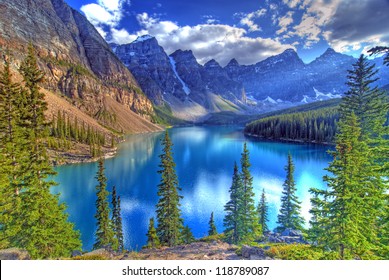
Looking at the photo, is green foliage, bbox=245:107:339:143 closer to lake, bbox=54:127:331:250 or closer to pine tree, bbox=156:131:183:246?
lake, bbox=54:127:331:250

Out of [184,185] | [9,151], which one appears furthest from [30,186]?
[184,185]

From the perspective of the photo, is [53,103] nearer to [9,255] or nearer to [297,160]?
[297,160]

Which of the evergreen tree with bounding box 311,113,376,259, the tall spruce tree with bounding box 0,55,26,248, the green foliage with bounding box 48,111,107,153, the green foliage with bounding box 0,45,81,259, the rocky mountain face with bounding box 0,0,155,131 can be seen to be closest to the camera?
the evergreen tree with bounding box 311,113,376,259

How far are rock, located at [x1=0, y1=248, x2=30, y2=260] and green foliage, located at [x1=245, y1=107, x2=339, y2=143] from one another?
3958 inches

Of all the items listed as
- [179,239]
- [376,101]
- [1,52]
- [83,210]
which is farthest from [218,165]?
[1,52]

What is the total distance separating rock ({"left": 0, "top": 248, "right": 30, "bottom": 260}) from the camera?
1050 cm

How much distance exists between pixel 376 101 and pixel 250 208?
41.4 ft

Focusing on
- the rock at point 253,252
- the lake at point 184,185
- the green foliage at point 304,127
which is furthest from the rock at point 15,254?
the green foliage at point 304,127

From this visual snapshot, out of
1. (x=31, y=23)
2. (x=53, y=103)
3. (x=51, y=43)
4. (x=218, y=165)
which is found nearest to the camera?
(x=218, y=165)

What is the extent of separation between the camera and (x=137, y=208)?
117 feet

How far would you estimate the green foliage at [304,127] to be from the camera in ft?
332

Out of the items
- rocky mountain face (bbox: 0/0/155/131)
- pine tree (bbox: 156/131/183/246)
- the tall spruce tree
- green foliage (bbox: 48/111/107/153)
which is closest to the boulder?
the tall spruce tree

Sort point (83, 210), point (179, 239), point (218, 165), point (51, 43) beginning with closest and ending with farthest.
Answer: point (179, 239), point (83, 210), point (218, 165), point (51, 43)

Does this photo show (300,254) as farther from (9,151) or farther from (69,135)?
(69,135)
